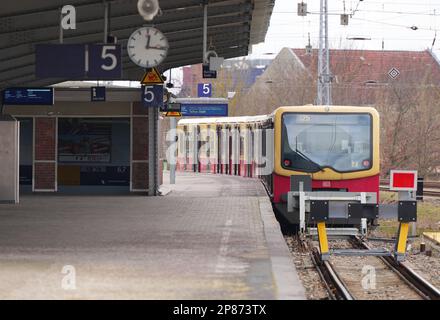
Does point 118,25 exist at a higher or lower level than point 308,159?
higher

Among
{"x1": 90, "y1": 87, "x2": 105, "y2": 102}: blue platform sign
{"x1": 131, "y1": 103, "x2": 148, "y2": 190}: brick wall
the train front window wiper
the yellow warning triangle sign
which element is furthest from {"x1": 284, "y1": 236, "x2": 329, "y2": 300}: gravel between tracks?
{"x1": 90, "y1": 87, "x2": 105, "y2": 102}: blue platform sign

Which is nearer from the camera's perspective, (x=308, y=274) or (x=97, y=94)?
(x=308, y=274)

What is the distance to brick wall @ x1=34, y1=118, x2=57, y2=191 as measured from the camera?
966 inches

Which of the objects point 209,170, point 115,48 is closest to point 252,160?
point 209,170

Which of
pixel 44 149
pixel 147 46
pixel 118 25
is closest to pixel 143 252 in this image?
pixel 147 46

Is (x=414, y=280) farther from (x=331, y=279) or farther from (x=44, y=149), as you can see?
(x=44, y=149)

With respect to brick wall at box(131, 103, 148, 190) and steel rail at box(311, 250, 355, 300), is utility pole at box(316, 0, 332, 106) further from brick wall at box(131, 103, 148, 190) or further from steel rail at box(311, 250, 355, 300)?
steel rail at box(311, 250, 355, 300)

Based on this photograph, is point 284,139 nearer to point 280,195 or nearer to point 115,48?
point 280,195

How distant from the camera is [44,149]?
24.6 metres

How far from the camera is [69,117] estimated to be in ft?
81.1

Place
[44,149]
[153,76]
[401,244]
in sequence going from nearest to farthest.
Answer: [401,244], [153,76], [44,149]

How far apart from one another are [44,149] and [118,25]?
6714 mm

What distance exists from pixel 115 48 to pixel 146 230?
359cm

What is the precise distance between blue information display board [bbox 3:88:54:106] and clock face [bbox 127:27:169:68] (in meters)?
5.46
